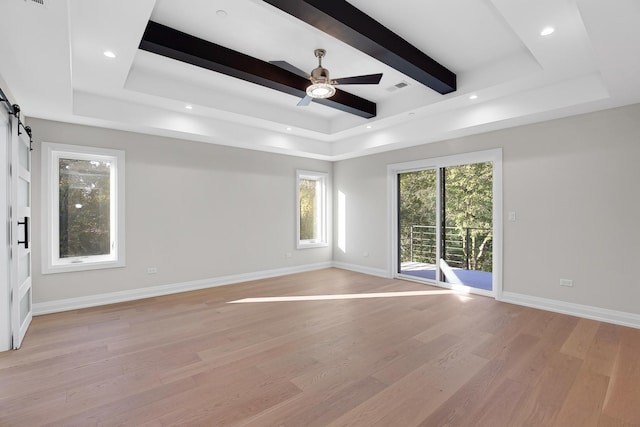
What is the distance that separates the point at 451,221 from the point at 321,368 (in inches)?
146

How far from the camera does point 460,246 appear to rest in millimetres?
5320

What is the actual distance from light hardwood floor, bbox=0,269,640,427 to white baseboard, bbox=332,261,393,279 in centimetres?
191

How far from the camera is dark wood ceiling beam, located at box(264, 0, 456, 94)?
2.37m

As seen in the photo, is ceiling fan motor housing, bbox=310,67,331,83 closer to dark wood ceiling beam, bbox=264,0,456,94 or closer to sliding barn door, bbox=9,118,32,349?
dark wood ceiling beam, bbox=264,0,456,94

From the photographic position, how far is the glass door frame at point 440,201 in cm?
456

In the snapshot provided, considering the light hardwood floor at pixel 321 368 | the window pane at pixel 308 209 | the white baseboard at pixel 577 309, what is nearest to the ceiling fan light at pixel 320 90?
the light hardwood floor at pixel 321 368

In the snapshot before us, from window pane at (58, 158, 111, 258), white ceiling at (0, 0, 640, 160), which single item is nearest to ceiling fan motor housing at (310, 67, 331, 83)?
white ceiling at (0, 0, 640, 160)

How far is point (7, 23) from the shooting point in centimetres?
197

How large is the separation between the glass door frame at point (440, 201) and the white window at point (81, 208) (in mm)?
4585

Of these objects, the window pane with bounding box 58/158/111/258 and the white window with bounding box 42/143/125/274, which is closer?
the white window with bounding box 42/143/125/274

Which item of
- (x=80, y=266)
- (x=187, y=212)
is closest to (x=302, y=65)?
(x=187, y=212)

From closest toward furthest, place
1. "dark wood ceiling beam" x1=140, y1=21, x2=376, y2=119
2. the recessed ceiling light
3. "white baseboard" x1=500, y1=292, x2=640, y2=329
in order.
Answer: the recessed ceiling light, "dark wood ceiling beam" x1=140, y1=21, x2=376, y2=119, "white baseboard" x1=500, y1=292, x2=640, y2=329

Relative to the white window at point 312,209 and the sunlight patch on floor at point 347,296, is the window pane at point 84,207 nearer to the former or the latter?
the sunlight patch on floor at point 347,296

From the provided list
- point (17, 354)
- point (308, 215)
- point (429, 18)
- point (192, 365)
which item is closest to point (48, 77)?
point (17, 354)
